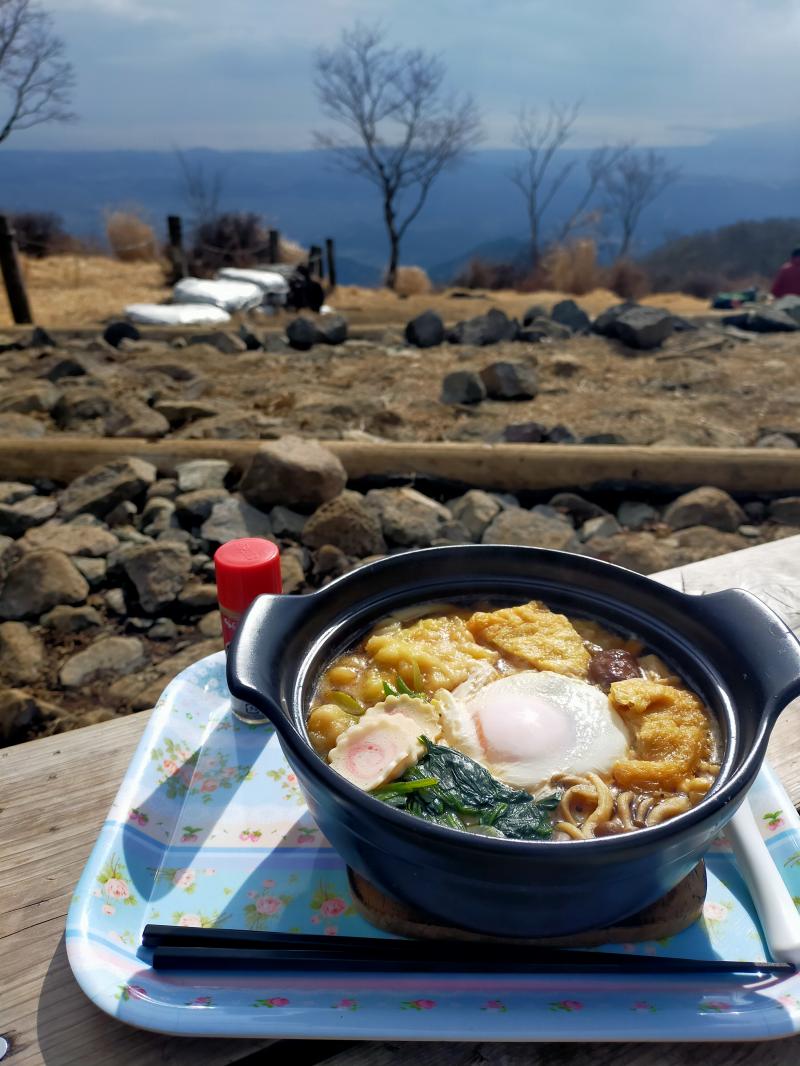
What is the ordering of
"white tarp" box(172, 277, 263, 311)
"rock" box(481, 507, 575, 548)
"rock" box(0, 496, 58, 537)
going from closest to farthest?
"rock" box(481, 507, 575, 548) < "rock" box(0, 496, 58, 537) < "white tarp" box(172, 277, 263, 311)

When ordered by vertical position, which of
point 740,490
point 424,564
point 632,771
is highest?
point 424,564

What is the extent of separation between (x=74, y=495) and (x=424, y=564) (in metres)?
3.72

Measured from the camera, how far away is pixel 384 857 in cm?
105

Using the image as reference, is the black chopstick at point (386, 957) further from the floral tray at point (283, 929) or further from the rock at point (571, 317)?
the rock at point (571, 317)

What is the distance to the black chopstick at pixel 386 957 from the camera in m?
1.10

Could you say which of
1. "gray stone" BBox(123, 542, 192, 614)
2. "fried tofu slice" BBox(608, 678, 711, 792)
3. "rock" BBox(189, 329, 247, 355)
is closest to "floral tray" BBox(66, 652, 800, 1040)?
→ "fried tofu slice" BBox(608, 678, 711, 792)

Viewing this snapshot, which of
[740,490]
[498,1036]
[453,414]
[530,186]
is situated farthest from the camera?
[530,186]

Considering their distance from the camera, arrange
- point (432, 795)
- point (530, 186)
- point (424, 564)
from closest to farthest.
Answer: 1. point (432, 795)
2. point (424, 564)
3. point (530, 186)

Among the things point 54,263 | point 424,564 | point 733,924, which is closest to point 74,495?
point 424,564

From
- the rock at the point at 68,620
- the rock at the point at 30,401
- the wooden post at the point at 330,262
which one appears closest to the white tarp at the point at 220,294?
Result: the wooden post at the point at 330,262

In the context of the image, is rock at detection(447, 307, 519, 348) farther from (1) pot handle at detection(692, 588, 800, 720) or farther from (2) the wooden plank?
(1) pot handle at detection(692, 588, 800, 720)

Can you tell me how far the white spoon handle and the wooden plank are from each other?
10.9 ft

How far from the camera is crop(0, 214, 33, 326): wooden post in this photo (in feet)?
37.6

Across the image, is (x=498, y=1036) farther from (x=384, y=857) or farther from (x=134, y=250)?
(x=134, y=250)
